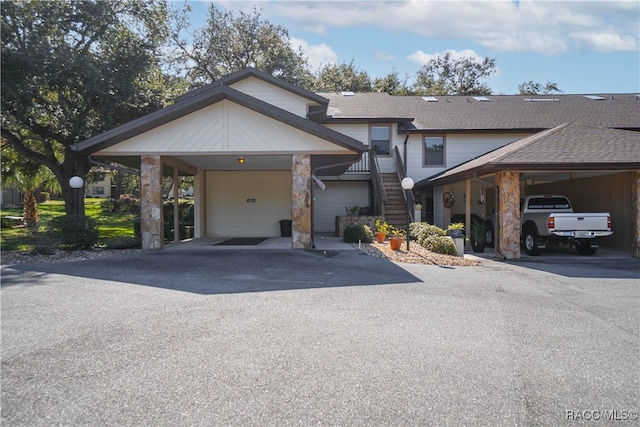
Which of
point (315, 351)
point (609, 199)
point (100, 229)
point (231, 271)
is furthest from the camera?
point (100, 229)

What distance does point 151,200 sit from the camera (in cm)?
1292

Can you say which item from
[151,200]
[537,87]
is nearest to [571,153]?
[151,200]

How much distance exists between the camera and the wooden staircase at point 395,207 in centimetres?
1745

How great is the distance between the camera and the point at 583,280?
8961mm

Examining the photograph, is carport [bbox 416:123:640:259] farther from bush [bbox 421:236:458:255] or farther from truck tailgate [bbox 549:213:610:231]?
bush [bbox 421:236:458:255]

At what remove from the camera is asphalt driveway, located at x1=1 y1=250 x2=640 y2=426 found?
342 cm

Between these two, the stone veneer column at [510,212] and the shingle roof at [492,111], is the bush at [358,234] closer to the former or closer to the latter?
the stone veneer column at [510,212]

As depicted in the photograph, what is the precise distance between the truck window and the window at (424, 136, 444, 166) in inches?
274

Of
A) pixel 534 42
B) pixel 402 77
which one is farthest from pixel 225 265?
pixel 402 77

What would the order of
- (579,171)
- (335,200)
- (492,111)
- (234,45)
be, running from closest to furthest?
(579,171), (335,200), (492,111), (234,45)

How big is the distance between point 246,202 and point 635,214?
13.6 metres

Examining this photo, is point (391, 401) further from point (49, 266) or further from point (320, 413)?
point (49, 266)

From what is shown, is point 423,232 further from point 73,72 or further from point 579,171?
point 73,72

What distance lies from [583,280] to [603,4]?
7272 mm
